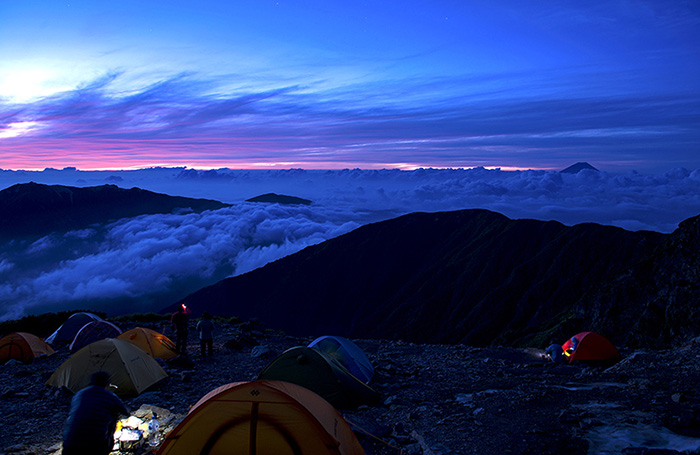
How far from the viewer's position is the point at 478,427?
8.37 meters

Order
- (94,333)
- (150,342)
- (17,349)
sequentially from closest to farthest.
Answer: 1. (150,342)
2. (17,349)
3. (94,333)

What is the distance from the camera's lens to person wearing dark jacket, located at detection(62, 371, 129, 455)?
5.91 metres

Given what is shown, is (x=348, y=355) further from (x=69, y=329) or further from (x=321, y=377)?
(x=69, y=329)

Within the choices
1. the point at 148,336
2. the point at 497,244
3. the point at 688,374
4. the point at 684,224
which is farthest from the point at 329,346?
the point at 497,244

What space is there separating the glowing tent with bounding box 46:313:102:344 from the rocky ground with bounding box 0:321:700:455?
4111mm

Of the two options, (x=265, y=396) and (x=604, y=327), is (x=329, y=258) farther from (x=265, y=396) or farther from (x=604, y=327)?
(x=265, y=396)

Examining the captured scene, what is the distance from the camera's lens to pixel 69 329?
20.2m

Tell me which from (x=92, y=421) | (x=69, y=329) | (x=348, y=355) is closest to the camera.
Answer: (x=92, y=421)

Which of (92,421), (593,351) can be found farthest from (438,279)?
(92,421)

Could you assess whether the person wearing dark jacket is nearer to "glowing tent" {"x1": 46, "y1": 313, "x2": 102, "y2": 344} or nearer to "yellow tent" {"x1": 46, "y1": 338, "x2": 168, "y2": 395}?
"yellow tent" {"x1": 46, "y1": 338, "x2": 168, "y2": 395}

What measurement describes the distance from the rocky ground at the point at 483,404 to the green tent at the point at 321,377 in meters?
0.39

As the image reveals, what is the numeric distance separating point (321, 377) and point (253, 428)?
4.18 metres

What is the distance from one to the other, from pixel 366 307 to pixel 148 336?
308 feet

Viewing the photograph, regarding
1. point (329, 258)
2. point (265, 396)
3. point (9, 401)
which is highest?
point (265, 396)
